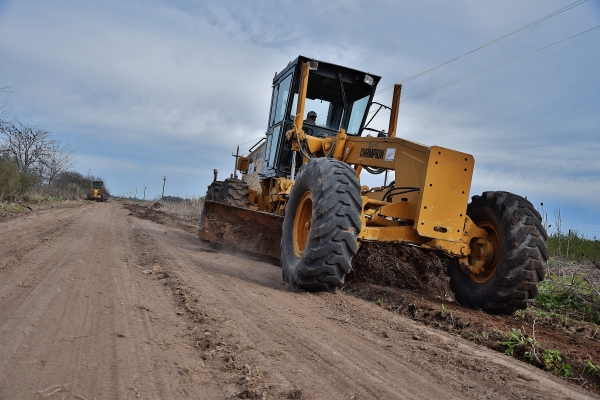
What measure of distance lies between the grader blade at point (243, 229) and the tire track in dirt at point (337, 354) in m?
2.86

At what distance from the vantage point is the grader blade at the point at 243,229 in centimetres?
793

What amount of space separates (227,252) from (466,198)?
5.00m

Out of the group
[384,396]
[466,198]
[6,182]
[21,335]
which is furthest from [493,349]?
[6,182]

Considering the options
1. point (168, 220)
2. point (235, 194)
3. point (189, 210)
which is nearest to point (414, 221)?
point (235, 194)

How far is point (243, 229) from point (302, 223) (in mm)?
2425

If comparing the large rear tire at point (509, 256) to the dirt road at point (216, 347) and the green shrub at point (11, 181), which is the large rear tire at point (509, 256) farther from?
the green shrub at point (11, 181)

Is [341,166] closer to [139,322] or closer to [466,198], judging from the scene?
[466,198]

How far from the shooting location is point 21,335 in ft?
9.82

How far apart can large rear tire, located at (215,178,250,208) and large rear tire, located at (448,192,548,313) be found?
5182 mm

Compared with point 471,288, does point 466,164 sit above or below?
above

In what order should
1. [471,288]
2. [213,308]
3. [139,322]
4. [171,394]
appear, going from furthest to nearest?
[471,288]
[213,308]
[139,322]
[171,394]

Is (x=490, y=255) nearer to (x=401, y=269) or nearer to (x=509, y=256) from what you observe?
(x=509, y=256)

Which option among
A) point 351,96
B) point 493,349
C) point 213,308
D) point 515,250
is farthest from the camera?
→ point 351,96

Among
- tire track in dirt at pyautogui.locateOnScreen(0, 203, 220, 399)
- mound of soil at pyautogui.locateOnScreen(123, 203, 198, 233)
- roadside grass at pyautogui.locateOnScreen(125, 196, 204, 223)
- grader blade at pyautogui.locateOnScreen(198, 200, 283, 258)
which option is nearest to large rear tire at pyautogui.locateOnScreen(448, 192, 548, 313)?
grader blade at pyautogui.locateOnScreen(198, 200, 283, 258)
